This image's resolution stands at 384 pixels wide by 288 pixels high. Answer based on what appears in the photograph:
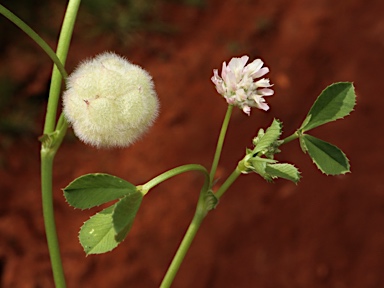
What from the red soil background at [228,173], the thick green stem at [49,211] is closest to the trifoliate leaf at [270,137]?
the thick green stem at [49,211]

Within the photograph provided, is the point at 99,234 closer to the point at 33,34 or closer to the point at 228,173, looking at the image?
the point at 33,34

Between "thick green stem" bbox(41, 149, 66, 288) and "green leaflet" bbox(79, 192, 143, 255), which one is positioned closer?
"green leaflet" bbox(79, 192, 143, 255)

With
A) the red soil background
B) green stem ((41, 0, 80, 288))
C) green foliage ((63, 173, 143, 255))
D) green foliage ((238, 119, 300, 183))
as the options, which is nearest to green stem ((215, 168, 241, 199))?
green foliage ((238, 119, 300, 183))

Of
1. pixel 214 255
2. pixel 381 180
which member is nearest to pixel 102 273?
pixel 214 255

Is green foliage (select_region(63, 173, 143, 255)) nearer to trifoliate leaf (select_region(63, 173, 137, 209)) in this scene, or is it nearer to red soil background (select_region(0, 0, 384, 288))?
trifoliate leaf (select_region(63, 173, 137, 209))

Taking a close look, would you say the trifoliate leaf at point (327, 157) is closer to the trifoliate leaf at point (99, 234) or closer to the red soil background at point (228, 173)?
the trifoliate leaf at point (99, 234)

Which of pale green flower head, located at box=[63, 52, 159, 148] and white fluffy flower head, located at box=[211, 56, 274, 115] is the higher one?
pale green flower head, located at box=[63, 52, 159, 148]
